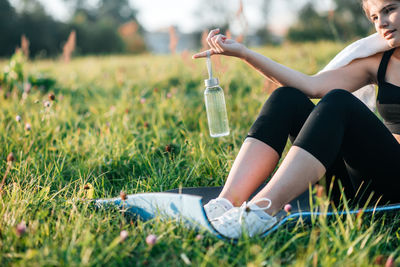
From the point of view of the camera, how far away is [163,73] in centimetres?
517

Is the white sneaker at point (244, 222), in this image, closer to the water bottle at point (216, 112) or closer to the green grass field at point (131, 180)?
the green grass field at point (131, 180)

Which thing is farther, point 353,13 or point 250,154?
point 353,13

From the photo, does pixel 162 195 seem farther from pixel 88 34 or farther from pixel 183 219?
pixel 88 34

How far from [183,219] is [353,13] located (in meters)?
19.2

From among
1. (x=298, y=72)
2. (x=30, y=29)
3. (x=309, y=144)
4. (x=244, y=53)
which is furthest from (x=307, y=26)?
(x=309, y=144)

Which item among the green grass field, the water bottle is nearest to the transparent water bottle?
the water bottle

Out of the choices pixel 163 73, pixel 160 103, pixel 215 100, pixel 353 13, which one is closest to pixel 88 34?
pixel 353 13

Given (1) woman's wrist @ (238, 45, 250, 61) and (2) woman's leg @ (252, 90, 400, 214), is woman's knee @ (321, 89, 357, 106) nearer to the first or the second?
(2) woman's leg @ (252, 90, 400, 214)

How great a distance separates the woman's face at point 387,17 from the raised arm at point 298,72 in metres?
0.23

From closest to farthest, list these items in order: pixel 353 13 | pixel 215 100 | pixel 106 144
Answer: pixel 215 100, pixel 106 144, pixel 353 13

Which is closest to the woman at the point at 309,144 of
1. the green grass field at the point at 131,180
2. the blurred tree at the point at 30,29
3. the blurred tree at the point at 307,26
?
the green grass field at the point at 131,180

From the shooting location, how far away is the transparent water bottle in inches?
92.1

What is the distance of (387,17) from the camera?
5.90ft

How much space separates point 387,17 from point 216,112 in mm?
1055
